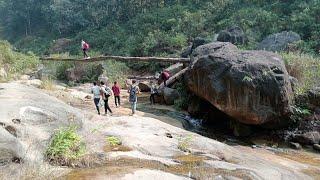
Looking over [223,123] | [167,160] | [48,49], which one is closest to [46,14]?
[48,49]

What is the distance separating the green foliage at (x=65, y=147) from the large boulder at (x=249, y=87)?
7359 mm

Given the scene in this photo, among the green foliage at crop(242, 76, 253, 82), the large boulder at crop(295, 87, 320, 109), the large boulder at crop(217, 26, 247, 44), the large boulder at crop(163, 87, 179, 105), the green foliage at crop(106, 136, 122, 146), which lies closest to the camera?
the green foliage at crop(106, 136, 122, 146)

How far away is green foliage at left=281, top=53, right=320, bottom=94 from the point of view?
16.3m

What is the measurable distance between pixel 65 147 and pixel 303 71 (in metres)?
11.6

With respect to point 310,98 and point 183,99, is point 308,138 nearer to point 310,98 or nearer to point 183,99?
point 310,98

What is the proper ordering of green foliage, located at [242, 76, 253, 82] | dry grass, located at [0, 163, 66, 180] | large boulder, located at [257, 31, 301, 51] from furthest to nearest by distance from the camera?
large boulder, located at [257, 31, 301, 51]
green foliage, located at [242, 76, 253, 82]
dry grass, located at [0, 163, 66, 180]

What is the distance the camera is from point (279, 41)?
1102 inches

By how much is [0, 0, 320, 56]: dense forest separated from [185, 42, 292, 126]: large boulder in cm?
1277

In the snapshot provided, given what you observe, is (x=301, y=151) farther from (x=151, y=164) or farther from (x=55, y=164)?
(x=55, y=164)

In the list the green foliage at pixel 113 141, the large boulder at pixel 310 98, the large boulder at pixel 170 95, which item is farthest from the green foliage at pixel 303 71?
the green foliage at pixel 113 141

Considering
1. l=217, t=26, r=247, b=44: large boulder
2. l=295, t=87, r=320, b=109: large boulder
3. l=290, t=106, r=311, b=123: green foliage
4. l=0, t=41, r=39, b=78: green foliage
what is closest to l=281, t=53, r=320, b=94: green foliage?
l=295, t=87, r=320, b=109: large boulder

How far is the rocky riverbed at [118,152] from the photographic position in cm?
789

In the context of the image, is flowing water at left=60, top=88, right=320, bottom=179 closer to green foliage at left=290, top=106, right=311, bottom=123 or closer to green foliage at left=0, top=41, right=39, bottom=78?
green foliage at left=290, top=106, right=311, bottom=123

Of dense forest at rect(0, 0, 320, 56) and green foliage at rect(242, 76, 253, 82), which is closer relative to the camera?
green foliage at rect(242, 76, 253, 82)
